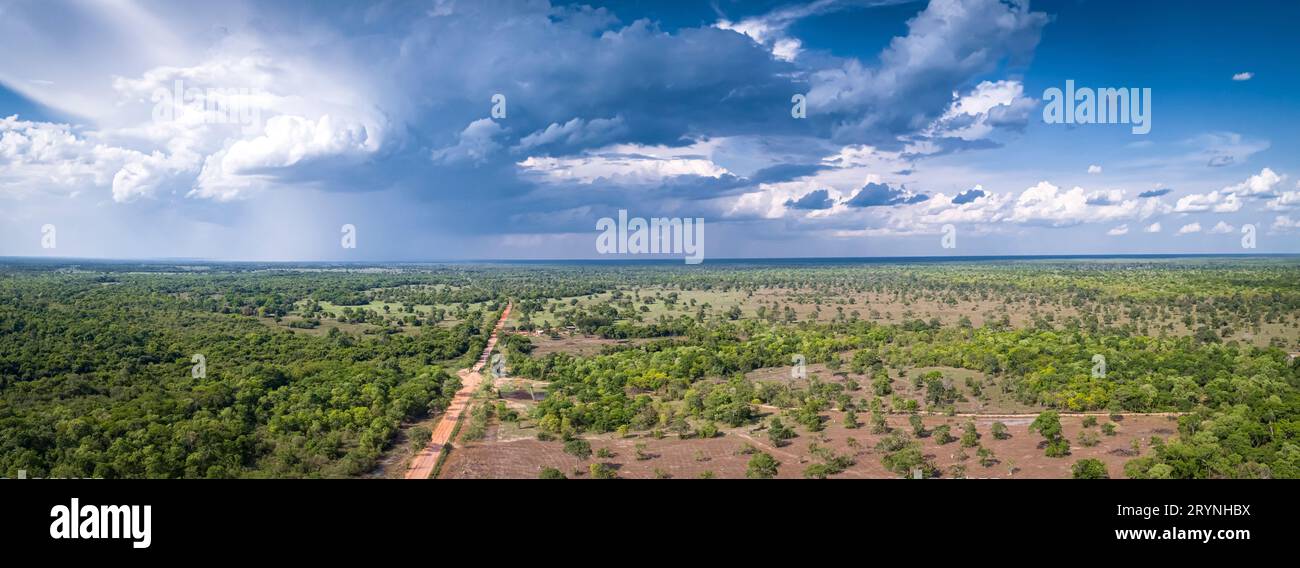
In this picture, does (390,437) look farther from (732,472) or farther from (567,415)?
(732,472)

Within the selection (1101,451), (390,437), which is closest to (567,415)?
(390,437)

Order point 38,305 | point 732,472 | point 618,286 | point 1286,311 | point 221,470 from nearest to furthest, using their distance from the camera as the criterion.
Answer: point 221,470 < point 732,472 < point 1286,311 < point 38,305 < point 618,286

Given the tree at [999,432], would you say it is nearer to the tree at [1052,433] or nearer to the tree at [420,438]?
the tree at [1052,433]

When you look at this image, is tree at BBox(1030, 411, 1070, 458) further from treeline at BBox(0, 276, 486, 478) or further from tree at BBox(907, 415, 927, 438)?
treeline at BBox(0, 276, 486, 478)

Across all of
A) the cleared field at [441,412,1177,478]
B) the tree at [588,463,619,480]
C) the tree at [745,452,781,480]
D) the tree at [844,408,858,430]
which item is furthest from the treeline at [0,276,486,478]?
the tree at [844,408,858,430]
